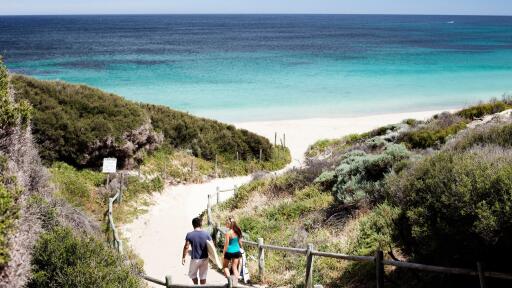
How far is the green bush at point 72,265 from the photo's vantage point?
287 inches

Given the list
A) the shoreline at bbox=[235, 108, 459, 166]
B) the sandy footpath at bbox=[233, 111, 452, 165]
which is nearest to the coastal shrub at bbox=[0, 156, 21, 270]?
the shoreline at bbox=[235, 108, 459, 166]

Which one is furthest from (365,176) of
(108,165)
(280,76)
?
(280,76)

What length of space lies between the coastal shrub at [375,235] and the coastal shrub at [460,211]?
1551 mm

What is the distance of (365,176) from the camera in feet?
44.7

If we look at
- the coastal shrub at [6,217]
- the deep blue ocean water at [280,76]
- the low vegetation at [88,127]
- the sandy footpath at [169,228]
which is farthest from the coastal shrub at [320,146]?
the coastal shrub at [6,217]

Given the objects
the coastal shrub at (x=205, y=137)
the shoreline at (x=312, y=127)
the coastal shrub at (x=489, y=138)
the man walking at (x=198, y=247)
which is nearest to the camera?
the man walking at (x=198, y=247)

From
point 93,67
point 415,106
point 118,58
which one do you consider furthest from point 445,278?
point 118,58

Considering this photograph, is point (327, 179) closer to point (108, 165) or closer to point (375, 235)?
point (375, 235)

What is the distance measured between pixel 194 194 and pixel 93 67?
151 feet

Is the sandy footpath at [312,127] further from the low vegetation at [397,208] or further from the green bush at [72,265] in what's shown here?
the green bush at [72,265]

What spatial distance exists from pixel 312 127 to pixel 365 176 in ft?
79.2

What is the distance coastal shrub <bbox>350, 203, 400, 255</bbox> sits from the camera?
9547 mm

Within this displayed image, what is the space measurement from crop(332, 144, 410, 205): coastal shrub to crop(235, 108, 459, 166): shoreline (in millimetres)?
16774

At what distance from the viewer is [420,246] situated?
7324 mm
